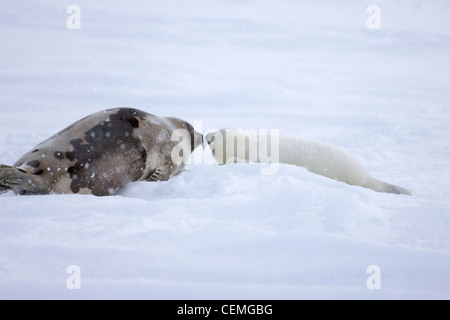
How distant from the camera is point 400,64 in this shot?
1105cm

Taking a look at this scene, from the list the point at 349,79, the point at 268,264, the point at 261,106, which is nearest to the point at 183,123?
the point at 268,264

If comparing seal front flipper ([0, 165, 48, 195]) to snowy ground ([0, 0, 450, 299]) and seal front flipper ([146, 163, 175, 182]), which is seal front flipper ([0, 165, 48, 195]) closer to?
snowy ground ([0, 0, 450, 299])

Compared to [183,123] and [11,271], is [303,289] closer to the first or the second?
[11,271]

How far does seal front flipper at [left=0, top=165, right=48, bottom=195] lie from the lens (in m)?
3.05

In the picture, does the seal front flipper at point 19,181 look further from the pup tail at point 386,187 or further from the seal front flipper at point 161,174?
the pup tail at point 386,187

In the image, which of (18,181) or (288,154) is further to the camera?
(288,154)

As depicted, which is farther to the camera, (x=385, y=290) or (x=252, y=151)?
(x=252, y=151)

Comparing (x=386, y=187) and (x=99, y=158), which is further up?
(x=99, y=158)

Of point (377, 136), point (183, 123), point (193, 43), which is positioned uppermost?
point (193, 43)

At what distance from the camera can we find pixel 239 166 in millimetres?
3918

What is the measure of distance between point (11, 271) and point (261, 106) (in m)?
6.41

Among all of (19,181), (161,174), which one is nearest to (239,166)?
(161,174)

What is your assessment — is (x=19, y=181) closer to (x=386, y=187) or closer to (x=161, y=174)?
(x=161, y=174)

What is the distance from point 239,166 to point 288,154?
2.31 feet
